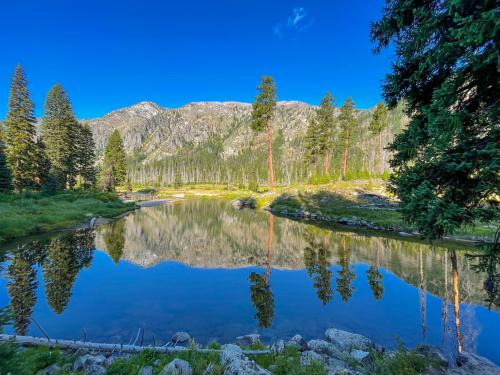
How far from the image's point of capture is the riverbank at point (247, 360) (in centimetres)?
685

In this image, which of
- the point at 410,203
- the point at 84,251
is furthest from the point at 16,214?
the point at 410,203

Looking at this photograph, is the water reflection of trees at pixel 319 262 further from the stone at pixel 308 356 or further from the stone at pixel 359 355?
the stone at pixel 308 356

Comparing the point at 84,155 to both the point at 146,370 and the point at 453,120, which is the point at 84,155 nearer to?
the point at 146,370

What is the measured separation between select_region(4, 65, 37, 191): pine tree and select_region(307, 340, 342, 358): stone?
4818 cm

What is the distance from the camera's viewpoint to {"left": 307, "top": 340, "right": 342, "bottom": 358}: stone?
884 centimetres

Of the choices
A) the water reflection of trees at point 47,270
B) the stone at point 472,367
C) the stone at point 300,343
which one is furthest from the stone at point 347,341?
the water reflection of trees at point 47,270

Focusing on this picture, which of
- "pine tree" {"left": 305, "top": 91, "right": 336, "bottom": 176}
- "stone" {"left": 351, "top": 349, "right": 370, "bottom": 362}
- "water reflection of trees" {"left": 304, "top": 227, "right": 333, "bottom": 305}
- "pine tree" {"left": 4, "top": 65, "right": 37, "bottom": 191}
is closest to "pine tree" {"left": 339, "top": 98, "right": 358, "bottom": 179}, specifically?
"pine tree" {"left": 305, "top": 91, "right": 336, "bottom": 176}

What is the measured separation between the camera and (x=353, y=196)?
45.2m

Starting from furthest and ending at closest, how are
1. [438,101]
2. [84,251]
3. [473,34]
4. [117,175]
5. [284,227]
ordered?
[117,175]
[284,227]
[84,251]
[438,101]
[473,34]

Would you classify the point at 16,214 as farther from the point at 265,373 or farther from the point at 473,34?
the point at 473,34

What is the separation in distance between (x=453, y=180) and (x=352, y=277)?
12662mm

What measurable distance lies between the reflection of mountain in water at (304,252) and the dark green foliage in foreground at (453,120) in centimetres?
991

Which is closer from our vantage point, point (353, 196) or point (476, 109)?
point (476, 109)

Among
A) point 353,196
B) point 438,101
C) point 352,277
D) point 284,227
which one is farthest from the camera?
point 353,196
